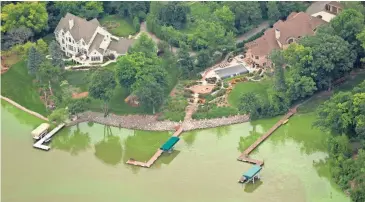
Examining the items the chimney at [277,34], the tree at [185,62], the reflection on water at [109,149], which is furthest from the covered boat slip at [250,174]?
the chimney at [277,34]

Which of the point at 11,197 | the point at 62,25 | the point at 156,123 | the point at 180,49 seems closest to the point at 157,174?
the point at 156,123

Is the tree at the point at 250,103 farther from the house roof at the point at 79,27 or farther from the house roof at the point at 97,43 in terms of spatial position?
the house roof at the point at 79,27

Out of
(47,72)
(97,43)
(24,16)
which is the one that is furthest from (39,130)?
(24,16)

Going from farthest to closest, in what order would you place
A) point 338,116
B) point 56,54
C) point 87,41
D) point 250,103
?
point 87,41 → point 56,54 → point 250,103 → point 338,116

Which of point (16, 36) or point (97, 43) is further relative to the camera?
point (16, 36)

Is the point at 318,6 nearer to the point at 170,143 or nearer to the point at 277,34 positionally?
the point at 277,34

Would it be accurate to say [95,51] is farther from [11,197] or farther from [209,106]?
[11,197]

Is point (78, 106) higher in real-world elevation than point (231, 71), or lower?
higher

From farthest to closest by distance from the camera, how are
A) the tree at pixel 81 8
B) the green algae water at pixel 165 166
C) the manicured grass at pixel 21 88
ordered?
1. the tree at pixel 81 8
2. the manicured grass at pixel 21 88
3. the green algae water at pixel 165 166
